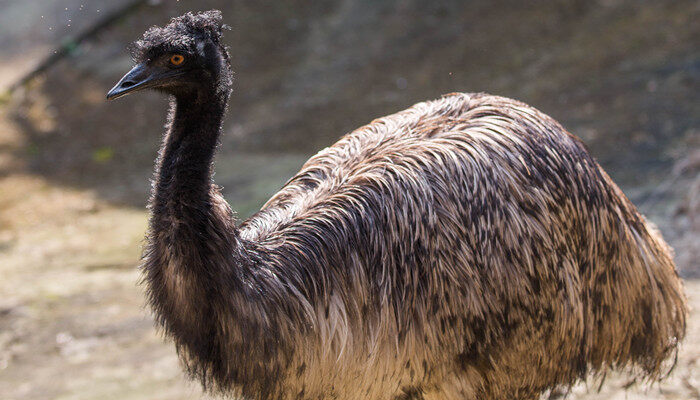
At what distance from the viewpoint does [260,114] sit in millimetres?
8539

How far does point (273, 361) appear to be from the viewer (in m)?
2.52

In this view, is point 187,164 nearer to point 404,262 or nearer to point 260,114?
point 404,262

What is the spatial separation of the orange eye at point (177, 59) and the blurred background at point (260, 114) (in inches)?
83.4

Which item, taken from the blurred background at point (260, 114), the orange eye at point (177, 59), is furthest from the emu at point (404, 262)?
the blurred background at point (260, 114)

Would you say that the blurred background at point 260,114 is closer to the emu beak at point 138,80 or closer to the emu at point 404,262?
the emu at point 404,262

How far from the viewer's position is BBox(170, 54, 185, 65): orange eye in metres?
2.51

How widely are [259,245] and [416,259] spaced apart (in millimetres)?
534

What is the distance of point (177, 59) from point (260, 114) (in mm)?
6059

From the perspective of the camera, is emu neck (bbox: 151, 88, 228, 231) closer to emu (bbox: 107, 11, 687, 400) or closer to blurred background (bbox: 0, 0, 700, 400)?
emu (bbox: 107, 11, 687, 400)

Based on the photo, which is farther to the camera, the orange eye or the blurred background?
the blurred background

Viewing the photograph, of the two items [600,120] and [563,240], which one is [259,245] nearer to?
[563,240]

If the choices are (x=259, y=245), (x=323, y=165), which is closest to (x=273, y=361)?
(x=259, y=245)

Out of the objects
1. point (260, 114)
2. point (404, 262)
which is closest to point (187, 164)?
point (404, 262)

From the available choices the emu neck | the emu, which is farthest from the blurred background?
the emu neck
